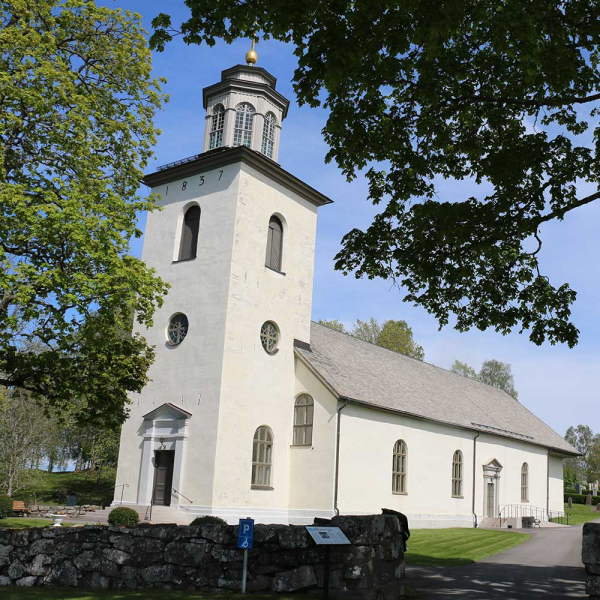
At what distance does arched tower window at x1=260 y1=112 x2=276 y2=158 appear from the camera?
27.3 metres

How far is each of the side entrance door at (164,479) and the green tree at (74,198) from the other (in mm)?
7535

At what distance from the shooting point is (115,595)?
9.23 m

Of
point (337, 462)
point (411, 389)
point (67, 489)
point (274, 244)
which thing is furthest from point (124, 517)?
point (67, 489)

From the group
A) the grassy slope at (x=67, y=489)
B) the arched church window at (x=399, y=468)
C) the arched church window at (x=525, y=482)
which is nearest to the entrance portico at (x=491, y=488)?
the arched church window at (x=525, y=482)

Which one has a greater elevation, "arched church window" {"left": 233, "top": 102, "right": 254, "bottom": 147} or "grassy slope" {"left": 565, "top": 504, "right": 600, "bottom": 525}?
"arched church window" {"left": 233, "top": 102, "right": 254, "bottom": 147}

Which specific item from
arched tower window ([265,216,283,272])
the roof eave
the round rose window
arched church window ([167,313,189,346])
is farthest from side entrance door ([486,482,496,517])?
arched church window ([167,313,189,346])

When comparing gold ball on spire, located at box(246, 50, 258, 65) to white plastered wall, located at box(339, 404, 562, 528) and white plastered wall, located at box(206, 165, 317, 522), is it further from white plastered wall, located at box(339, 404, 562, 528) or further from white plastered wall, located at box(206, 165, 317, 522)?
white plastered wall, located at box(339, 404, 562, 528)

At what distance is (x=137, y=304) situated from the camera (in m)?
15.0

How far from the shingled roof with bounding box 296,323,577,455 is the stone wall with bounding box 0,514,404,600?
48.5ft

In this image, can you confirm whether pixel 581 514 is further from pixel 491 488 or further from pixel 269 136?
pixel 269 136

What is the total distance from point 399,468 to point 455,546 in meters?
7.95

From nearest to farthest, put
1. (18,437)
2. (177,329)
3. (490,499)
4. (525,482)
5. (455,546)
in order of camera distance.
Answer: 1. (455,546)
2. (177,329)
3. (490,499)
4. (525,482)
5. (18,437)

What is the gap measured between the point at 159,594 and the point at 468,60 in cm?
1027

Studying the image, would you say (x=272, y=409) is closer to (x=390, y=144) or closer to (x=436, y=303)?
(x=436, y=303)
